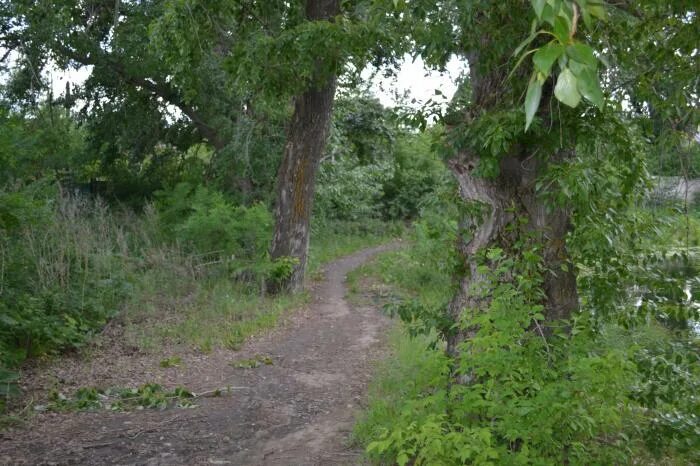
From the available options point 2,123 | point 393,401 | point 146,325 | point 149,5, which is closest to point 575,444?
point 393,401

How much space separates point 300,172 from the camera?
12.4 meters

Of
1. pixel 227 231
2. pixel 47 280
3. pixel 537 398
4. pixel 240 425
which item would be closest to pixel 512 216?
pixel 537 398

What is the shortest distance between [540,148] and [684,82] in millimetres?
1142

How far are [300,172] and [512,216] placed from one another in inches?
301

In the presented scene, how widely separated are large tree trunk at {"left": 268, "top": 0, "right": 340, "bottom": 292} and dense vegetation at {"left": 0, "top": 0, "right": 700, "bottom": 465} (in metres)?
0.04

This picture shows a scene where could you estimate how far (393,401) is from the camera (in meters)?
6.62

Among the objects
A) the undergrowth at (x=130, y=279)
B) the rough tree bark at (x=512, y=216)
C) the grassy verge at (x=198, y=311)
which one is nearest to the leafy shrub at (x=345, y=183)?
the undergrowth at (x=130, y=279)

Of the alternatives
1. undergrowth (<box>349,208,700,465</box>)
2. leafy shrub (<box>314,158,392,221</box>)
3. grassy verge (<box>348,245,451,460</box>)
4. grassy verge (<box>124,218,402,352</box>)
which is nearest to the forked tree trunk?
undergrowth (<box>349,208,700,465</box>)

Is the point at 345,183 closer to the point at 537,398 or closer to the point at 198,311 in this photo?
the point at 198,311

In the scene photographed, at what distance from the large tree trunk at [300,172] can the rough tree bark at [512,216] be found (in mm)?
7074

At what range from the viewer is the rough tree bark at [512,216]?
510 cm

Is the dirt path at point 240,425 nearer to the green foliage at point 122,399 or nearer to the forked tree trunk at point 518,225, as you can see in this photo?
the green foliage at point 122,399

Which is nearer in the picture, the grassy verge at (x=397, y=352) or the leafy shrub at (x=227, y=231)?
the grassy verge at (x=397, y=352)

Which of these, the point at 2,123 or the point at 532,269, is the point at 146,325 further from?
the point at 532,269
